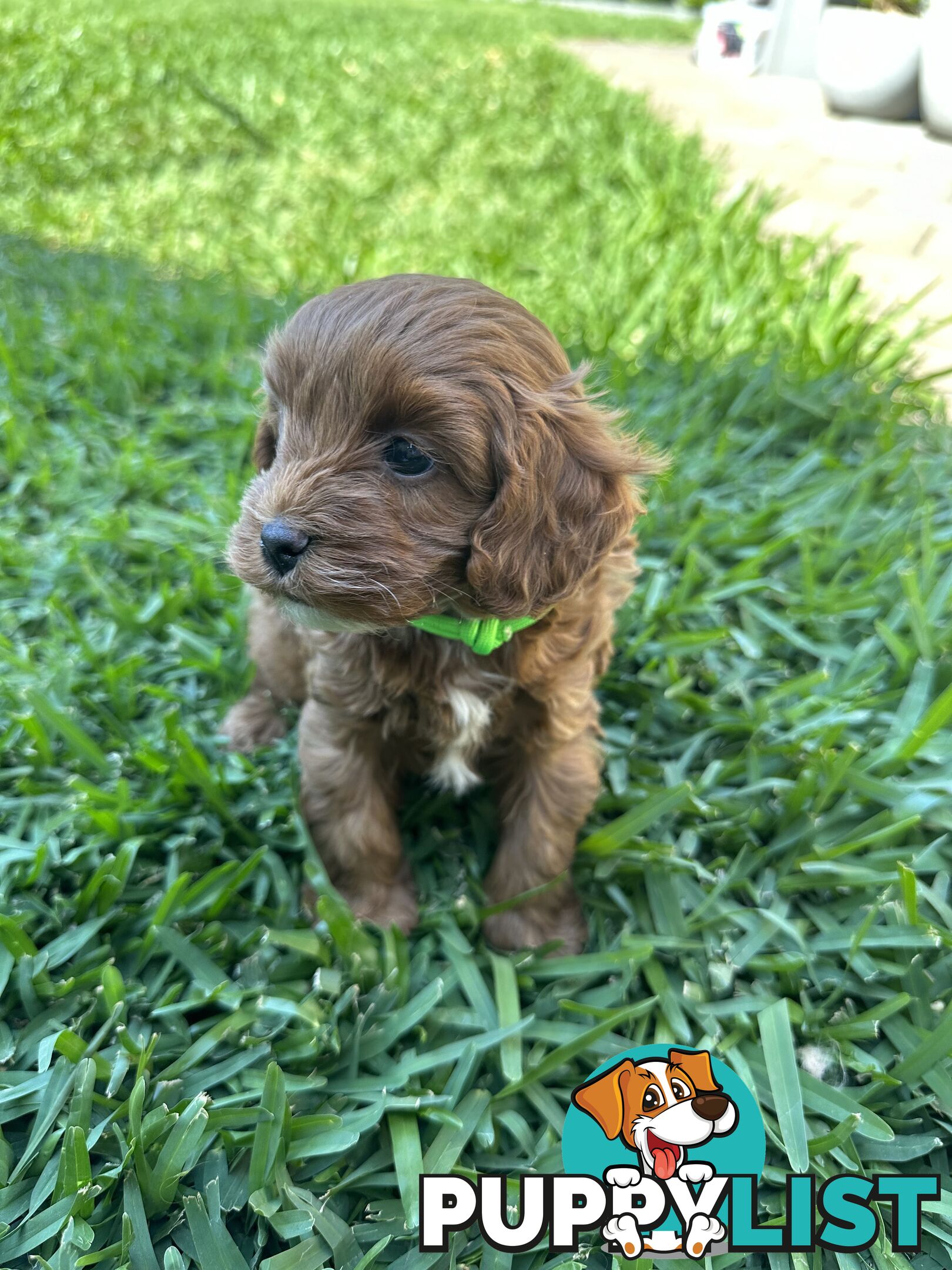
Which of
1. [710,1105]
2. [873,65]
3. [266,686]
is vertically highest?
[873,65]

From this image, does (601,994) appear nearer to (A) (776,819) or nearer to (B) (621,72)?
(A) (776,819)

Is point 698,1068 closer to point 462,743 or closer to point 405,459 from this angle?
point 462,743

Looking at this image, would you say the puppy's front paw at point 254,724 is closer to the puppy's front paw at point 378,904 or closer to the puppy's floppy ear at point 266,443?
the puppy's front paw at point 378,904

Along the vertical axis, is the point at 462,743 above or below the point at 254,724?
above

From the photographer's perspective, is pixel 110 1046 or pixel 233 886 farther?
pixel 233 886

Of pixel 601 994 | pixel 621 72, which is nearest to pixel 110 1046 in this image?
pixel 601 994

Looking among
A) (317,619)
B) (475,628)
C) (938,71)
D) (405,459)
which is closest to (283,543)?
(317,619)

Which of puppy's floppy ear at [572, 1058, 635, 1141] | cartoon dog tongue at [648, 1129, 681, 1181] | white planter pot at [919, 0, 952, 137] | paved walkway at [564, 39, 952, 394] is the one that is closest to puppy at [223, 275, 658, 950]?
puppy's floppy ear at [572, 1058, 635, 1141]
